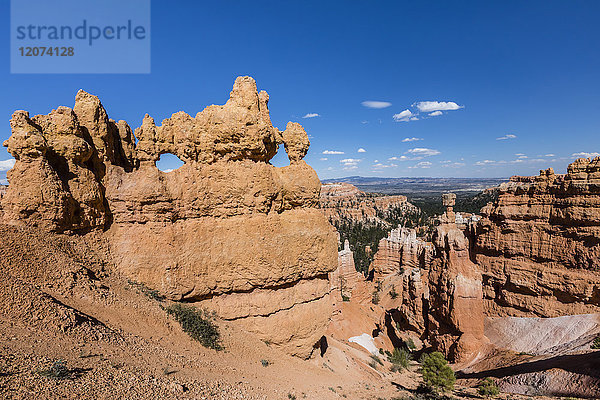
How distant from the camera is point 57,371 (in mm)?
5719

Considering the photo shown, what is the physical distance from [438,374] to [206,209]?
43.9ft

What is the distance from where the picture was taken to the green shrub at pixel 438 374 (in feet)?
48.6

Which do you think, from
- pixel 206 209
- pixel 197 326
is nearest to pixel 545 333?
pixel 197 326

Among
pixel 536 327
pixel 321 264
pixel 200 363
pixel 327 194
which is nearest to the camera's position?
pixel 200 363

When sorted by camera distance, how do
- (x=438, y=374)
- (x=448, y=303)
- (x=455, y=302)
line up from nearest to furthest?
1. (x=438, y=374)
2. (x=455, y=302)
3. (x=448, y=303)

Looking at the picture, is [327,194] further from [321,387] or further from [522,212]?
[321,387]

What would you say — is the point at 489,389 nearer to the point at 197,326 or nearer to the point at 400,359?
the point at 400,359

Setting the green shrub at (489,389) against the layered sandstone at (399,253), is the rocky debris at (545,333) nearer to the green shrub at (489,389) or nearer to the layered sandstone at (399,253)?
the green shrub at (489,389)

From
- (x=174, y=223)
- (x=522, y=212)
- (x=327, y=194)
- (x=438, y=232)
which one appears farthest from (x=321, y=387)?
(x=327, y=194)

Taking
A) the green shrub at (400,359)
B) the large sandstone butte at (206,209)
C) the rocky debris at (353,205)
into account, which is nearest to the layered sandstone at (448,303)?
the green shrub at (400,359)

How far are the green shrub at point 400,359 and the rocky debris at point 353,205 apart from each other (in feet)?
200

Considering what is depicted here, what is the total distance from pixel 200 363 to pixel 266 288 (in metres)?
3.95

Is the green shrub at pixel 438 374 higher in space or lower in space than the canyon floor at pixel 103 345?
lower

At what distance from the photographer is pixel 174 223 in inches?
470
